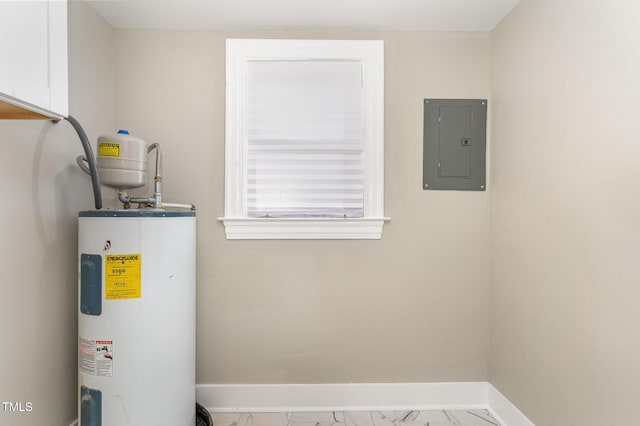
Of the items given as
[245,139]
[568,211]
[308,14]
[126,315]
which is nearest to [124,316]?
[126,315]

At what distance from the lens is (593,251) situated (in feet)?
4.28

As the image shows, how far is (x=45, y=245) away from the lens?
1.49 meters

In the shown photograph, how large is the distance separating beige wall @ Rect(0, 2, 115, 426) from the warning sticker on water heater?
0.25 meters

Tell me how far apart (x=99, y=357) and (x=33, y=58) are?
1.18 metres

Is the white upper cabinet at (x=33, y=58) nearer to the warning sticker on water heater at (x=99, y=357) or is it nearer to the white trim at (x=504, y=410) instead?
the warning sticker on water heater at (x=99, y=357)

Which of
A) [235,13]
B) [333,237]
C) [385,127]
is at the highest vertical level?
[235,13]

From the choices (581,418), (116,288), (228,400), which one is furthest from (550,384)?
(116,288)

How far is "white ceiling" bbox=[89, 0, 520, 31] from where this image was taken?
5.82 ft

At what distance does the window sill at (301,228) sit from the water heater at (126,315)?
0.52 m

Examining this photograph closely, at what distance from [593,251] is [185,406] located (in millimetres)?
1956

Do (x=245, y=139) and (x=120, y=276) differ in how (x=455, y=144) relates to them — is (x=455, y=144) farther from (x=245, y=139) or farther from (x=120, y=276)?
(x=120, y=276)

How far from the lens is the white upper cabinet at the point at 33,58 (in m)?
0.87

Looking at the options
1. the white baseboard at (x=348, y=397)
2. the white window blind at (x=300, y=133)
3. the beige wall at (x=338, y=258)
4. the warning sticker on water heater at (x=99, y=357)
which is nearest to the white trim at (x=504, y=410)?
the white baseboard at (x=348, y=397)

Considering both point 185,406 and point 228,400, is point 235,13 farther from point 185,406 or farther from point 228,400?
point 228,400
